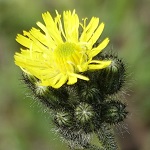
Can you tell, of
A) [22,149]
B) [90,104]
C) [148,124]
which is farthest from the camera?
[148,124]

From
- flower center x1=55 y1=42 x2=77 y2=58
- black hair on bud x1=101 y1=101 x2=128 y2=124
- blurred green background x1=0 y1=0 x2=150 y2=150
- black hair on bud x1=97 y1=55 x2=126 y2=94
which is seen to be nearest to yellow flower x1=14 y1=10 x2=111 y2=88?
flower center x1=55 y1=42 x2=77 y2=58

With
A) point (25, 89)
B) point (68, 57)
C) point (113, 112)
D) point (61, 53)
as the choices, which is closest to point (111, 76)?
point (113, 112)

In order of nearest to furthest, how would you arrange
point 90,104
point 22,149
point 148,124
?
point 90,104
point 22,149
point 148,124

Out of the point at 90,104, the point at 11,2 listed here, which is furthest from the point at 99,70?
the point at 11,2

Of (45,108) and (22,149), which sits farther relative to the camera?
(22,149)

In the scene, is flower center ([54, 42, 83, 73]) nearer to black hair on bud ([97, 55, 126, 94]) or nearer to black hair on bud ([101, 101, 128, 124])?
black hair on bud ([97, 55, 126, 94])

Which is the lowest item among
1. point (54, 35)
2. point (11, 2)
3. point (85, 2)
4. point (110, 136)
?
point (110, 136)

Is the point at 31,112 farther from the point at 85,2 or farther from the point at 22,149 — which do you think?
the point at 85,2
